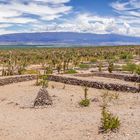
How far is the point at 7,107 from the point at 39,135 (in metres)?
7.07

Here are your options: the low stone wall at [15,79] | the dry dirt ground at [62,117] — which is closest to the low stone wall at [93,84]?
the dry dirt ground at [62,117]

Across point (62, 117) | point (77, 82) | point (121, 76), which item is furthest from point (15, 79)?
point (62, 117)

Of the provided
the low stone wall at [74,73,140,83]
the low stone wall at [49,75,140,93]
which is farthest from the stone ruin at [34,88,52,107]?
the low stone wall at [74,73,140,83]

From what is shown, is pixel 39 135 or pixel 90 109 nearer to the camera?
pixel 39 135

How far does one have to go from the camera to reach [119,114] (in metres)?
19.7

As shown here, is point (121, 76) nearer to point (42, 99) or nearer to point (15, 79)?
point (15, 79)

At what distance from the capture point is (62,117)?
66.1ft

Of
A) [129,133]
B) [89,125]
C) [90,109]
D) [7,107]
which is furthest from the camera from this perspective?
[7,107]

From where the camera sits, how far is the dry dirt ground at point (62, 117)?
16719 mm

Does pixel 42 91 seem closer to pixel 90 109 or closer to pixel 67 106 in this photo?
pixel 67 106

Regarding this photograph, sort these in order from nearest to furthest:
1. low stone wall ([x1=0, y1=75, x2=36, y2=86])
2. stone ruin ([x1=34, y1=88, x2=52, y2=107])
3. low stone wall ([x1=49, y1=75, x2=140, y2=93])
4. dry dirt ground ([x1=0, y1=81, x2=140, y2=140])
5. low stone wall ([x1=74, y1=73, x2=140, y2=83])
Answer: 1. dry dirt ground ([x1=0, y1=81, x2=140, y2=140])
2. stone ruin ([x1=34, y1=88, x2=52, y2=107])
3. low stone wall ([x1=49, y1=75, x2=140, y2=93])
4. low stone wall ([x1=74, y1=73, x2=140, y2=83])
5. low stone wall ([x1=0, y1=75, x2=36, y2=86])

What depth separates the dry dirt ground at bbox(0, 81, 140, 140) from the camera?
16.7m

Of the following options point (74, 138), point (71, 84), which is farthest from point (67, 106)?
point (71, 84)

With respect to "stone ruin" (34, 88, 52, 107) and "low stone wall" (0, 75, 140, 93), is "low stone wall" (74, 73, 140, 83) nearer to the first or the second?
"low stone wall" (0, 75, 140, 93)
